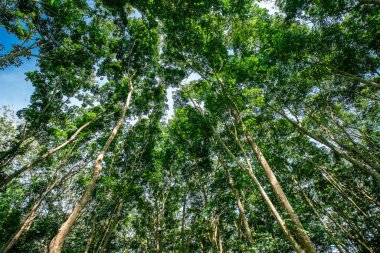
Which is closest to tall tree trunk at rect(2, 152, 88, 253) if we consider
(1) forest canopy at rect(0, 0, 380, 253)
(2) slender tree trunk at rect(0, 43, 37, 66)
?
(1) forest canopy at rect(0, 0, 380, 253)

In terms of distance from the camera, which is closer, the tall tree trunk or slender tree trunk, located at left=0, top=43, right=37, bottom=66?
slender tree trunk, located at left=0, top=43, right=37, bottom=66

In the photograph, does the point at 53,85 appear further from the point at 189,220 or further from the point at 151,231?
the point at 189,220

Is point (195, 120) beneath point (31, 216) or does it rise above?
above

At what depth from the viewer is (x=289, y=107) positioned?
15117 mm

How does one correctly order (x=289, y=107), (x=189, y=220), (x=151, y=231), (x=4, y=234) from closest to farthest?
(x=289, y=107)
(x=151, y=231)
(x=189, y=220)
(x=4, y=234)

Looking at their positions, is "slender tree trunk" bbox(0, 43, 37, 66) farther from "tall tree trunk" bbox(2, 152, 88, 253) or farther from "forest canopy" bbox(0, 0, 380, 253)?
"tall tree trunk" bbox(2, 152, 88, 253)

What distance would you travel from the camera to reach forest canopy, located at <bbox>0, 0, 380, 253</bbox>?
459 inches

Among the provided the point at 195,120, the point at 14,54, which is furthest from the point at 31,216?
the point at 195,120

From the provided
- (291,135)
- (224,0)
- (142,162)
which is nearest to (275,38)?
(224,0)

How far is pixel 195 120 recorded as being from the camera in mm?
13844

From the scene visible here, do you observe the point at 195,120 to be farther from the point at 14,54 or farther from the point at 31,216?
the point at 31,216

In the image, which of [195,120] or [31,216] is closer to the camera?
[195,120]

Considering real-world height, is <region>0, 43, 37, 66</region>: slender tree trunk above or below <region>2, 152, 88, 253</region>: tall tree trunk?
above

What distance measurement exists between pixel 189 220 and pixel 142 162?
265 inches
